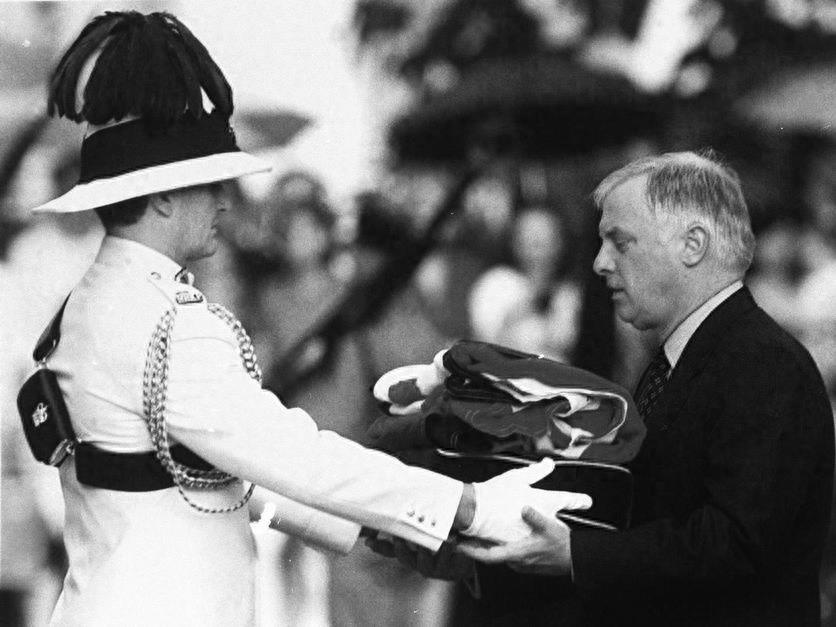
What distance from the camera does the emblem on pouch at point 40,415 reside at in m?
2.60

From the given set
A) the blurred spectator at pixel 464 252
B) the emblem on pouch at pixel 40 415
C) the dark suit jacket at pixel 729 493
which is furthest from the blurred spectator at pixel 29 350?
the dark suit jacket at pixel 729 493

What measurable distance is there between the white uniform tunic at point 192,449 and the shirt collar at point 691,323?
53 cm

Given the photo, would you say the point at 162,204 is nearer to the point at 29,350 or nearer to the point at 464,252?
the point at 464,252

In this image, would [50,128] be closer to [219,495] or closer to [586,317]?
[586,317]

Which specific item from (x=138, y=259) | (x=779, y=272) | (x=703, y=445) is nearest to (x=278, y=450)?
(x=138, y=259)

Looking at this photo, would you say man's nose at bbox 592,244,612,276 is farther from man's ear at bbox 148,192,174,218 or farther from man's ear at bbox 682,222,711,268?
man's ear at bbox 148,192,174,218

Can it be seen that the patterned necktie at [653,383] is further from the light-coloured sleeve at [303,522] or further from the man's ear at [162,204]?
the man's ear at [162,204]

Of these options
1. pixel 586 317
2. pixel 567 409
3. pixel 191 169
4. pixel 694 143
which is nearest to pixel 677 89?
pixel 694 143

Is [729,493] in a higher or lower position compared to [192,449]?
lower

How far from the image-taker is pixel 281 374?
417 cm

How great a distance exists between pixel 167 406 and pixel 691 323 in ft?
3.24

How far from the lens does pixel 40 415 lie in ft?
8.54

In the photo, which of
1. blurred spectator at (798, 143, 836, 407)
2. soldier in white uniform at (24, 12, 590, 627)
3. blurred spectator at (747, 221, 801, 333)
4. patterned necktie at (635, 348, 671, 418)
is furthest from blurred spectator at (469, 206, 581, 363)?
soldier in white uniform at (24, 12, 590, 627)

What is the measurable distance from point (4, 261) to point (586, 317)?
1.57m
